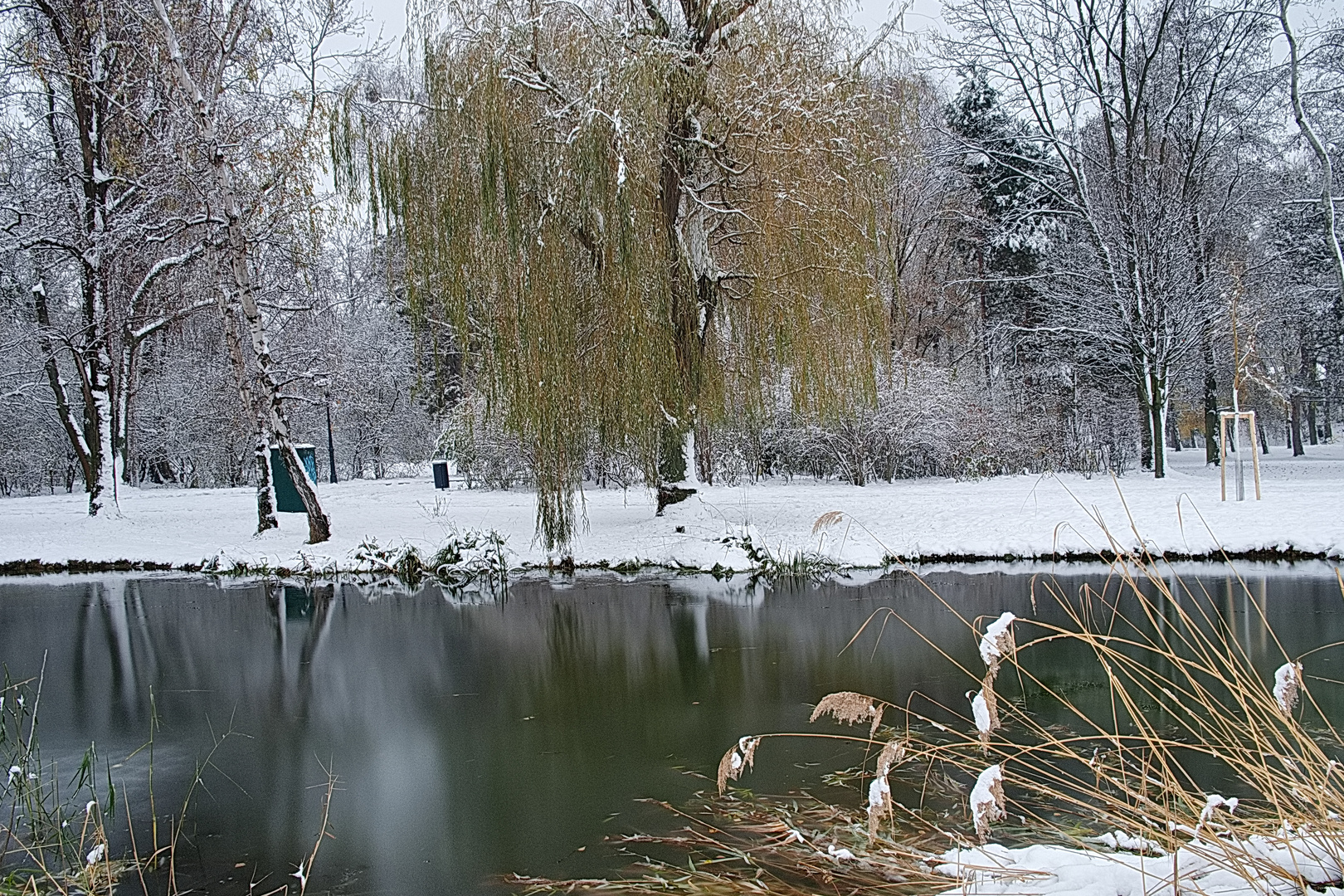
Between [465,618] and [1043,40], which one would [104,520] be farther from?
[1043,40]

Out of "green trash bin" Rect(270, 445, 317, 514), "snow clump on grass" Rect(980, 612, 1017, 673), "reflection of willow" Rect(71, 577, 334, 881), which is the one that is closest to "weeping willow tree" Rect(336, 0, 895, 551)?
"reflection of willow" Rect(71, 577, 334, 881)

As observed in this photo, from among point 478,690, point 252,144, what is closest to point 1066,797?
point 478,690

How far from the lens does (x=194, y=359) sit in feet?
94.8

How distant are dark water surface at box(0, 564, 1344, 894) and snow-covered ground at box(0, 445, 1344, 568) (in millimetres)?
770

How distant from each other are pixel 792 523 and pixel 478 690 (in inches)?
238

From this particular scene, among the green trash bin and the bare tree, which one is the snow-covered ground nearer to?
the green trash bin

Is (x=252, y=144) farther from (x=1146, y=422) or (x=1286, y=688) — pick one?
(x=1146, y=422)

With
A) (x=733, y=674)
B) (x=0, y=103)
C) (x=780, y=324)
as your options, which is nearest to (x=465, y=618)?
(x=733, y=674)

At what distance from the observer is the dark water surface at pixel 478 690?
455 centimetres

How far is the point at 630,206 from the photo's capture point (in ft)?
33.1

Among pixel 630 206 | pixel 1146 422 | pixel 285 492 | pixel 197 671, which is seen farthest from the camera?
pixel 1146 422

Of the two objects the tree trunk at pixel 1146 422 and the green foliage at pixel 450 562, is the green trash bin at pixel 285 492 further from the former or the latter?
the tree trunk at pixel 1146 422

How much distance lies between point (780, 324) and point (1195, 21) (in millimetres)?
11421

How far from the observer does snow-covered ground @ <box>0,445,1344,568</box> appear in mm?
11070
